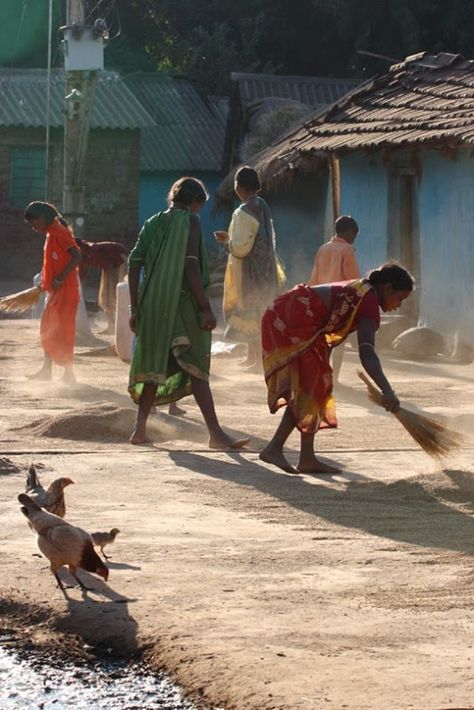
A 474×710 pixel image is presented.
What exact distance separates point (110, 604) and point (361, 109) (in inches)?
556

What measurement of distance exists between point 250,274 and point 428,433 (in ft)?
17.4

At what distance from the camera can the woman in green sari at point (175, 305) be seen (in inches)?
337

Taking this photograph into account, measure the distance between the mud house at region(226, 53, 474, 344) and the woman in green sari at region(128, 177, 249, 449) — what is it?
6.20 meters

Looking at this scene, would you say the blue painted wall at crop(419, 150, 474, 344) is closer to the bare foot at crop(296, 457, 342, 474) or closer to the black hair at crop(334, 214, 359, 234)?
the black hair at crop(334, 214, 359, 234)

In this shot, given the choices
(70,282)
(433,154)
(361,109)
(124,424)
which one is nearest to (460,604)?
(124,424)

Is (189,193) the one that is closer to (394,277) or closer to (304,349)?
(304,349)

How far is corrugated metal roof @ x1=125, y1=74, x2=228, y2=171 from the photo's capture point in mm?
31281

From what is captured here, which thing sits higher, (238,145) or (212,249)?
(238,145)

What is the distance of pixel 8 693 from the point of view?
4.41 m

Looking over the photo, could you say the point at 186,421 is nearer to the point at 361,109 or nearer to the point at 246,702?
the point at 246,702

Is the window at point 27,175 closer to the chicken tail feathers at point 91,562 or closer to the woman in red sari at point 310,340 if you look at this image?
the woman in red sari at point 310,340

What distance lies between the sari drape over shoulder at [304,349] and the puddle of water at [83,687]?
10.2 ft

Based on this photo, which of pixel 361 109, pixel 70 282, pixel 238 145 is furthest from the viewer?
pixel 238 145

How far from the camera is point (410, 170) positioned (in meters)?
17.1
